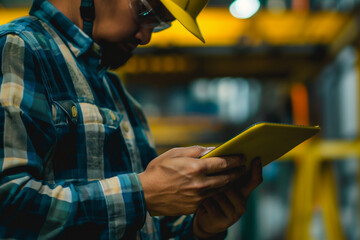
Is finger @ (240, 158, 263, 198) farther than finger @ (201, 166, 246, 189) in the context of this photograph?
Yes

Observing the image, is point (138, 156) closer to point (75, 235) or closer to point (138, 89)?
point (75, 235)

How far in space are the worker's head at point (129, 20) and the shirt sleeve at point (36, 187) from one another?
310 millimetres

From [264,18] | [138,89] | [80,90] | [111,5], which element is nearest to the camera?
[80,90]

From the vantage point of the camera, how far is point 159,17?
1.34m

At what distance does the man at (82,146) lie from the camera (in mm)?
873

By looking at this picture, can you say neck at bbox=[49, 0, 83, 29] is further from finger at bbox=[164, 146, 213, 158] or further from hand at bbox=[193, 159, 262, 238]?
hand at bbox=[193, 159, 262, 238]

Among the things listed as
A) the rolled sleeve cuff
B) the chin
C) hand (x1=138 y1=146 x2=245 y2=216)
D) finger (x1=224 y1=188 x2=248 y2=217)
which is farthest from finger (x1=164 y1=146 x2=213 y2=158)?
the chin

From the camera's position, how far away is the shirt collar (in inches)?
45.8

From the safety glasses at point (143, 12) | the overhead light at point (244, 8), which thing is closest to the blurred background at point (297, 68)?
the overhead light at point (244, 8)

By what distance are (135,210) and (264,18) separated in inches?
175

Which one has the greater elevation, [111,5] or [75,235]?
[111,5]

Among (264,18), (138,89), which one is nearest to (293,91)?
(264,18)

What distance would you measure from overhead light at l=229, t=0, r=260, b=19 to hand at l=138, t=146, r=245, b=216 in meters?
3.85

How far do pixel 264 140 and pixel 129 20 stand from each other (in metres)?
0.58
